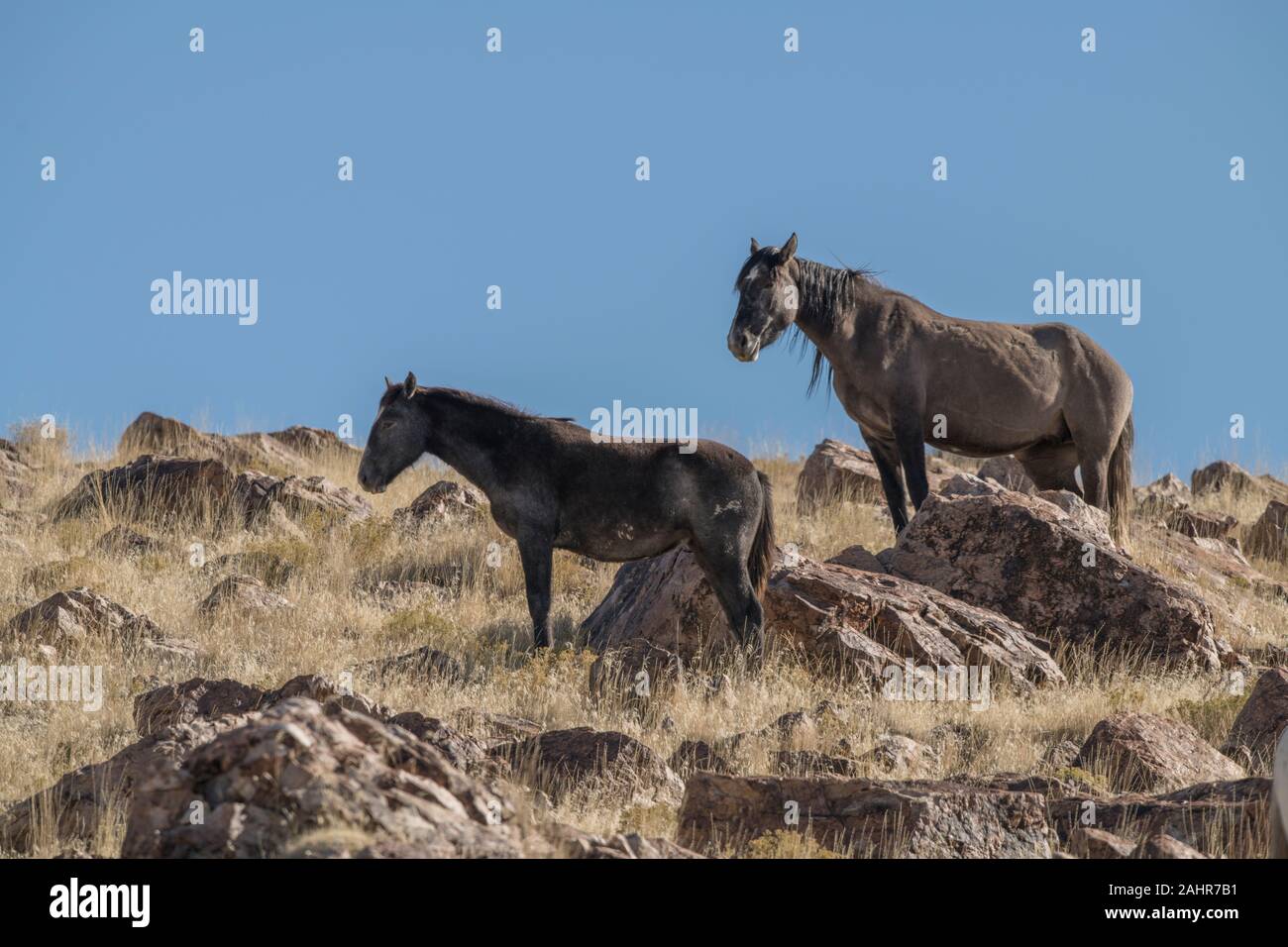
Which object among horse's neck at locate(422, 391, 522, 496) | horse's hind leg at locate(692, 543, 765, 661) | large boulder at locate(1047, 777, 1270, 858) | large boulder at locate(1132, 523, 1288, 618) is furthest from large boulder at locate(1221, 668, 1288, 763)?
horse's neck at locate(422, 391, 522, 496)

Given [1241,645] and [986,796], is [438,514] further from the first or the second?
[986,796]

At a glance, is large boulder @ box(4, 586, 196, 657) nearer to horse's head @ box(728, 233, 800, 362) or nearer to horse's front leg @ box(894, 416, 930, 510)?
horse's head @ box(728, 233, 800, 362)

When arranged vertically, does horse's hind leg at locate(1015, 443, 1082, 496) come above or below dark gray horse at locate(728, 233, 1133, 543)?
below

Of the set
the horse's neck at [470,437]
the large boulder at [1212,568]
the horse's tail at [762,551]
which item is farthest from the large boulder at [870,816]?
the large boulder at [1212,568]

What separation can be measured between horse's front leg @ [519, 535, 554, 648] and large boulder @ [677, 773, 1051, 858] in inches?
183

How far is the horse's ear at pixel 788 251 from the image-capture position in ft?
55.0

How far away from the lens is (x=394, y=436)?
45.1 feet

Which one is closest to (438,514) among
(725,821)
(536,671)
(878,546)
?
(878,546)

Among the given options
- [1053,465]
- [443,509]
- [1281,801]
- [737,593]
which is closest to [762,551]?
[737,593]

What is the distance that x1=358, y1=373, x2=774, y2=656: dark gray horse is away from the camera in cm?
1352

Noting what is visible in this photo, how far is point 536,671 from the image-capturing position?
13.0 m

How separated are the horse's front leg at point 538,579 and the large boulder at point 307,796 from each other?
24.5 feet

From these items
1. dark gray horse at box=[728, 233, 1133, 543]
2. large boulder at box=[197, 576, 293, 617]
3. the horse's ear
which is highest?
the horse's ear
